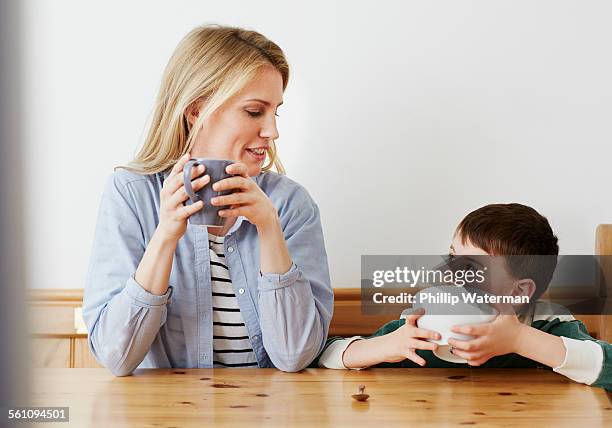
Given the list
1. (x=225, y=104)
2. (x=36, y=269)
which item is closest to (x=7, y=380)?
(x=36, y=269)

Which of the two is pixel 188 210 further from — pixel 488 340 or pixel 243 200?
pixel 488 340

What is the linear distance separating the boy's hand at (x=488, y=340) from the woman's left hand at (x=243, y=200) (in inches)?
12.5

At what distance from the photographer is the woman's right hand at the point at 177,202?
1003 mm

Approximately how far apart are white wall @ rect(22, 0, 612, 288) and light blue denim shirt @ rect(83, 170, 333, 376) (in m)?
0.29

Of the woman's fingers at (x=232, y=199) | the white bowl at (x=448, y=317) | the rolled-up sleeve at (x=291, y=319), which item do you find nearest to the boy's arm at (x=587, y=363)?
the white bowl at (x=448, y=317)

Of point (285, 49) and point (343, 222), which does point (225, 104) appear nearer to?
point (285, 49)

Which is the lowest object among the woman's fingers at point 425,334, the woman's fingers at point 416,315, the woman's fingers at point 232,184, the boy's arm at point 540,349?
the boy's arm at point 540,349

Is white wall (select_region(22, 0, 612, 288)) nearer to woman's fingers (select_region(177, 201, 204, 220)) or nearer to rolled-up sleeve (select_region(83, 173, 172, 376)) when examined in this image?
rolled-up sleeve (select_region(83, 173, 172, 376))

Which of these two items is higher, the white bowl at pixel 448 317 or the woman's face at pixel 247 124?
the woman's face at pixel 247 124

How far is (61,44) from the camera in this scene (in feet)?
5.05

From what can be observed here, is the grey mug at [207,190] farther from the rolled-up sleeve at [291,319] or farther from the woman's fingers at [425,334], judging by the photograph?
the woman's fingers at [425,334]

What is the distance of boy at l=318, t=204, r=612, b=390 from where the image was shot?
1019 millimetres

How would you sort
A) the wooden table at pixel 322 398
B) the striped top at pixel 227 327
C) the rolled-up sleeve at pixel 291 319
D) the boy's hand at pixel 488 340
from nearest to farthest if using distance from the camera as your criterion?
1. the wooden table at pixel 322 398
2. the boy's hand at pixel 488 340
3. the rolled-up sleeve at pixel 291 319
4. the striped top at pixel 227 327

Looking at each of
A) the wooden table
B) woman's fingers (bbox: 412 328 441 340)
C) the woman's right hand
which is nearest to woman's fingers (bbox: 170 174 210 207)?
the woman's right hand
